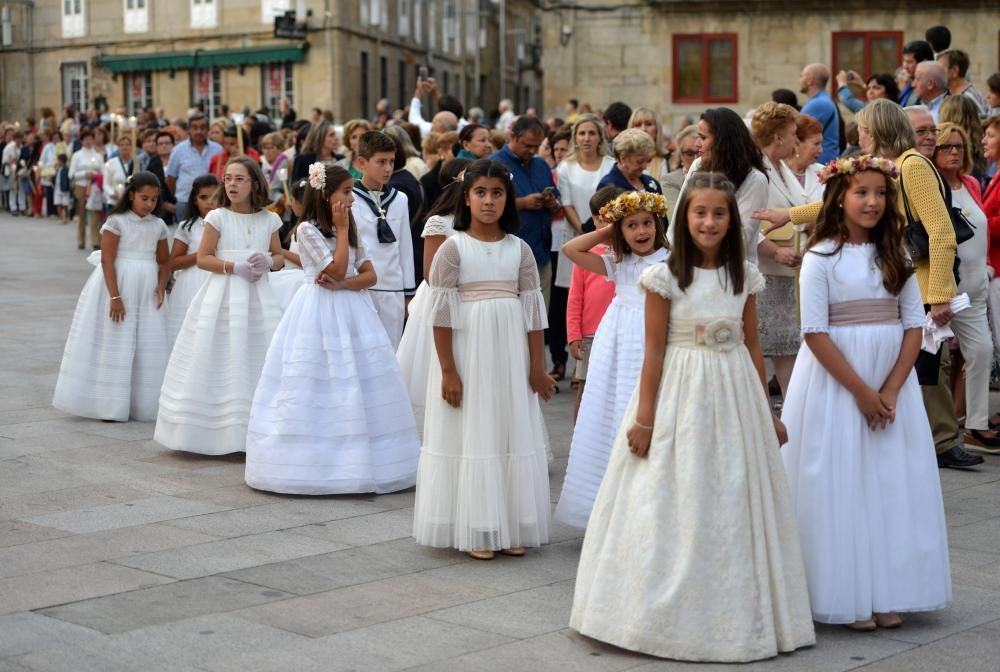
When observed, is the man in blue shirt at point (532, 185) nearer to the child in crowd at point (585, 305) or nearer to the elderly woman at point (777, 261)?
the elderly woman at point (777, 261)

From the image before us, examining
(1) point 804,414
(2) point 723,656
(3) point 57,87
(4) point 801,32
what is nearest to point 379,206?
(1) point 804,414

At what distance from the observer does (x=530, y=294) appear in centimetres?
720

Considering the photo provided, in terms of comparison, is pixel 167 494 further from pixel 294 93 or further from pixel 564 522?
Result: pixel 294 93

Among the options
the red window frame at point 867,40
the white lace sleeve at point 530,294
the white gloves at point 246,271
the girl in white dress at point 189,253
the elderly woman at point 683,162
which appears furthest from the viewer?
the red window frame at point 867,40

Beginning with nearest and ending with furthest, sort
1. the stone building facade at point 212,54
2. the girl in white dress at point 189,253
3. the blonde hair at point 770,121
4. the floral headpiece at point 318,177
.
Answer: the floral headpiece at point 318,177 → the blonde hair at point 770,121 → the girl in white dress at point 189,253 → the stone building facade at point 212,54

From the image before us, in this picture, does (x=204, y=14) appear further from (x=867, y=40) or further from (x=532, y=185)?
(x=532, y=185)

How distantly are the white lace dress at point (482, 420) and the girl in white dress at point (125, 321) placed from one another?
4502 mm

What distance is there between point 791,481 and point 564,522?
5.07 feet

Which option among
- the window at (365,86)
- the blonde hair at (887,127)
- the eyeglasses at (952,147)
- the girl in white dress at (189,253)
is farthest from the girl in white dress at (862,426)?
the window at (365,86)

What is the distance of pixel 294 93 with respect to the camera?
1913 inches

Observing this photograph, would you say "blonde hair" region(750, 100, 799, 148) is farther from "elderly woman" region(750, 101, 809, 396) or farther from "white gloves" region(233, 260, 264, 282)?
"white gloves" region(233, 260, 264, 282)

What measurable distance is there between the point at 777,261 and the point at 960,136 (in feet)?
5.00

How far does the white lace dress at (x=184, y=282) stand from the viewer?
35.8ft

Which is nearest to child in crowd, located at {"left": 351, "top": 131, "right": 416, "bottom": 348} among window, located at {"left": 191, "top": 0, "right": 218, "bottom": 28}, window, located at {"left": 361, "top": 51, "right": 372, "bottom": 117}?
window, located at {"left": 361, "top": 51, "right": 372, "bottom": 117}
